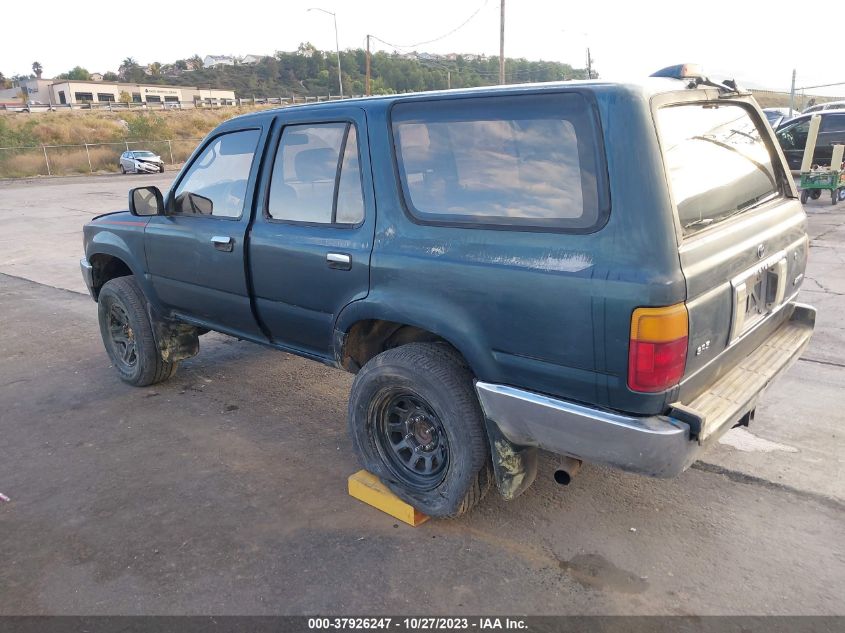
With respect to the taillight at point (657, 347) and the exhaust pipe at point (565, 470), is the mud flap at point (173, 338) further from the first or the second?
the taillight at point (657, 347)

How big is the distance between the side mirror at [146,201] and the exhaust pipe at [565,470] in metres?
3.11

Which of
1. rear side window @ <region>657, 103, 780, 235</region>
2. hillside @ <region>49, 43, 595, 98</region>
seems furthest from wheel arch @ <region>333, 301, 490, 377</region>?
hillside @ <region>49, 43, 595, 98</region>

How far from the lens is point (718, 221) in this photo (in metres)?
2.77

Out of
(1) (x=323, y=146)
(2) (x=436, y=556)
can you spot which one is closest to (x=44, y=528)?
(2) (x=436, y=556)

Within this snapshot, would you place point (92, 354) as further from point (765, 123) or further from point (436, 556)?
point (765, 123)

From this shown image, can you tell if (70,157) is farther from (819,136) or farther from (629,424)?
(629,424)

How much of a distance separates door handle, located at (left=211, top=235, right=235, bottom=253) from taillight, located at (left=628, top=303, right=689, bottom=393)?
247 centimetres

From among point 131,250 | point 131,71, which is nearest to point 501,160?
point 131,250

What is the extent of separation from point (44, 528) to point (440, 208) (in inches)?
99.1

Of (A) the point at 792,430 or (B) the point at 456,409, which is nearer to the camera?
(B) the point at 456,409

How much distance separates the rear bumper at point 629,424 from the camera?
244 centimetres

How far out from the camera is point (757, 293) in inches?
118

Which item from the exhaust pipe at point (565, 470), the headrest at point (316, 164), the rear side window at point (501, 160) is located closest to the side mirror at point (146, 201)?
the headrest at point (316, 164)

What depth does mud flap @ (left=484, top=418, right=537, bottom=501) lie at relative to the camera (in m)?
2.89
